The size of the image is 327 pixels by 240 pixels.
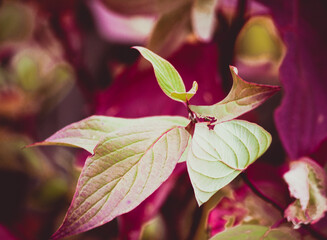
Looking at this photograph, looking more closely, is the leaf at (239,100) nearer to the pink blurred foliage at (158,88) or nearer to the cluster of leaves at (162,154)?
the cluster of leaves at (162,154)

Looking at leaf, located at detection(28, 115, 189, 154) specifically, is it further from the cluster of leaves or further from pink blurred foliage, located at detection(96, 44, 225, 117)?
pink blurred foliage, located at detection(96, 44, 225, 117)

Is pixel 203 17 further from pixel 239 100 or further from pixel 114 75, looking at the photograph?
pixel 114 75

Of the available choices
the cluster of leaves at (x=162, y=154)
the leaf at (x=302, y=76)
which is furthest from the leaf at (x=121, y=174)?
the leaf at (x=302, y=76)

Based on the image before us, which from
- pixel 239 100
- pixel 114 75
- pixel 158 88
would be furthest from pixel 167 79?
pixel 114 75

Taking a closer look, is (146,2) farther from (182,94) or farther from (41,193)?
(41,193)

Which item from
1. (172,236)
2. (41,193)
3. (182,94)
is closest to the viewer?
(182,94)

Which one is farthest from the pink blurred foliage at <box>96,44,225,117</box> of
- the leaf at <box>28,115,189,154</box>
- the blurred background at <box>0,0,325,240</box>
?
the leaf at <box>28,115,189,154</box>

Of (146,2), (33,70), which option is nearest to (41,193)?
(33,70)
